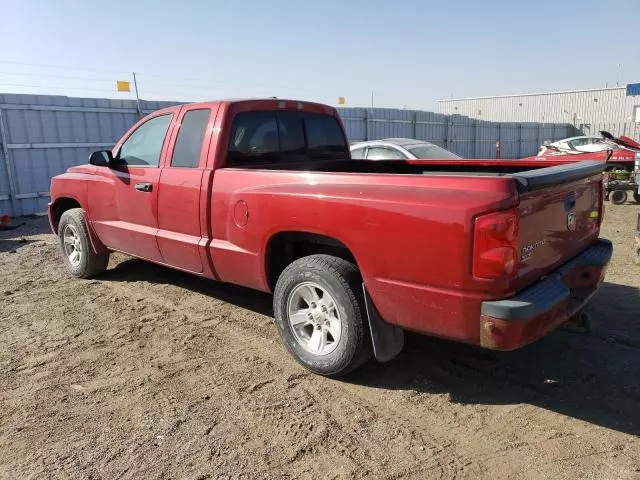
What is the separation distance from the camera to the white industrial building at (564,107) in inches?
1586

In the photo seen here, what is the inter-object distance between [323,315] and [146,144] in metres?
2.84

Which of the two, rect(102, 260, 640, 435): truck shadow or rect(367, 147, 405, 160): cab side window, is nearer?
rect(102, 260, 640, 435): truck shadow

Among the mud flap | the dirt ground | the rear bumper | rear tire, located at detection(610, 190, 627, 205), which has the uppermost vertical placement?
the rear bumper

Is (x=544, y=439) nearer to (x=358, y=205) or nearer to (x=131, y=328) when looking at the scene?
(x=358, y=205)

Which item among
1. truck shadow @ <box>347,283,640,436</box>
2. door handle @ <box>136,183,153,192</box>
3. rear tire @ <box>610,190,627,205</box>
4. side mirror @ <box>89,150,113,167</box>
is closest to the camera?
truck shadow @ <box>347,283,640,436</box>

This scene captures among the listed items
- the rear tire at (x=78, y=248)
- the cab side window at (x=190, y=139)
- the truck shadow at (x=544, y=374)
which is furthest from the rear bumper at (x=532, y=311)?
the rear tire at (x=78, y=248)

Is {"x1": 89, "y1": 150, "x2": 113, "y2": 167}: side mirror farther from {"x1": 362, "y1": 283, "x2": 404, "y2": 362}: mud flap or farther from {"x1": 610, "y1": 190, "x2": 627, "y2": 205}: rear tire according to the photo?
{"x1": 610, "y1": 190, "x2": 627, "y2": 205}: rear tire

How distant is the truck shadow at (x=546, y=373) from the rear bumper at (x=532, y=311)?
573 millimetres

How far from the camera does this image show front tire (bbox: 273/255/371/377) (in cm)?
351

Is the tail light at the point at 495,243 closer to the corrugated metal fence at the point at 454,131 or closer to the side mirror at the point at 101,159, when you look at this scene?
the side mirror at the point at 101,159

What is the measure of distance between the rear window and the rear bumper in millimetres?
2640

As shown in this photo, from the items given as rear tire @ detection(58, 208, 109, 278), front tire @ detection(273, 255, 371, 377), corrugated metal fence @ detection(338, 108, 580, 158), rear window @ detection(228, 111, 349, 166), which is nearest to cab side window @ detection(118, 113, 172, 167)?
rear window @ detection(228, 111, 349, 166)

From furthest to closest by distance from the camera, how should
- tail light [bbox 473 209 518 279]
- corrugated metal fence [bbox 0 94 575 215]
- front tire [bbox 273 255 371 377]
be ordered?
corrugated metal fence [bbox 0 94 575 215] → front tire [bbox 273 255 371 377] → tail light [bbox 473 209 518 279]

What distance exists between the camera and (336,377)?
3.76m
